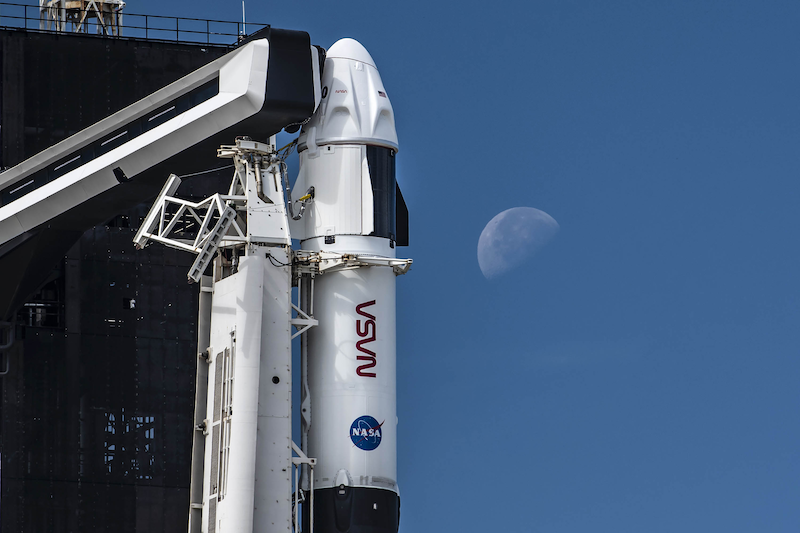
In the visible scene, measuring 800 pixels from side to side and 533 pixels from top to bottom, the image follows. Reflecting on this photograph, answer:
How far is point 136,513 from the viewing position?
4303cm

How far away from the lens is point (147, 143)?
36469mm

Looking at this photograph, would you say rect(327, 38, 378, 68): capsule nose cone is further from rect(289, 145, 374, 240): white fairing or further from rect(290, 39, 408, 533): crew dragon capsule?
rect(289, 145, 374, 240): white fairing

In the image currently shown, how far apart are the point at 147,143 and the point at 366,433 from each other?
8.50 meters

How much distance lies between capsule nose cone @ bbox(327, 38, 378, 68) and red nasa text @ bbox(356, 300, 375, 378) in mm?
5655

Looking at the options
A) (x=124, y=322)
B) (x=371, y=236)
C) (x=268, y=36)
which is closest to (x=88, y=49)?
(x=124, y=322)

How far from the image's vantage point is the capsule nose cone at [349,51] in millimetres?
35812

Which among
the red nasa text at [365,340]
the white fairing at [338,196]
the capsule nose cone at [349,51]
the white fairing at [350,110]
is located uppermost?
the capsule nose cone at [349,51]

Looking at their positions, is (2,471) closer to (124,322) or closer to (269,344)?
(124,322)

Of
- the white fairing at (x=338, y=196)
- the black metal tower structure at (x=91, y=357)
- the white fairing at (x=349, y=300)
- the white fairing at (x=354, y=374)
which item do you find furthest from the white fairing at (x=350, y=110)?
the black metal tower structure at (x=91, y=357)

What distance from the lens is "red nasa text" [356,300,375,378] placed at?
34.1 metres

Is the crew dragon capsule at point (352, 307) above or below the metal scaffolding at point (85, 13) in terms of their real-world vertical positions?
below

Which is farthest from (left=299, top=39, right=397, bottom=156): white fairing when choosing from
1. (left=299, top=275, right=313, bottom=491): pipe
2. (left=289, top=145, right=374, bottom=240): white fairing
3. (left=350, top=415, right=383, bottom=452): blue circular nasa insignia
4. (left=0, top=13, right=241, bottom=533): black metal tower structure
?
(left=0, top=13, right=241, bottom=533): black metal tower structure

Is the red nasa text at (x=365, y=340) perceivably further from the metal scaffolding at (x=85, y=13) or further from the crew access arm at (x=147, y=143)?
the metal scaffolding at (x=85, y=13)

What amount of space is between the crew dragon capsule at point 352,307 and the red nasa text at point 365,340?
2 cm
